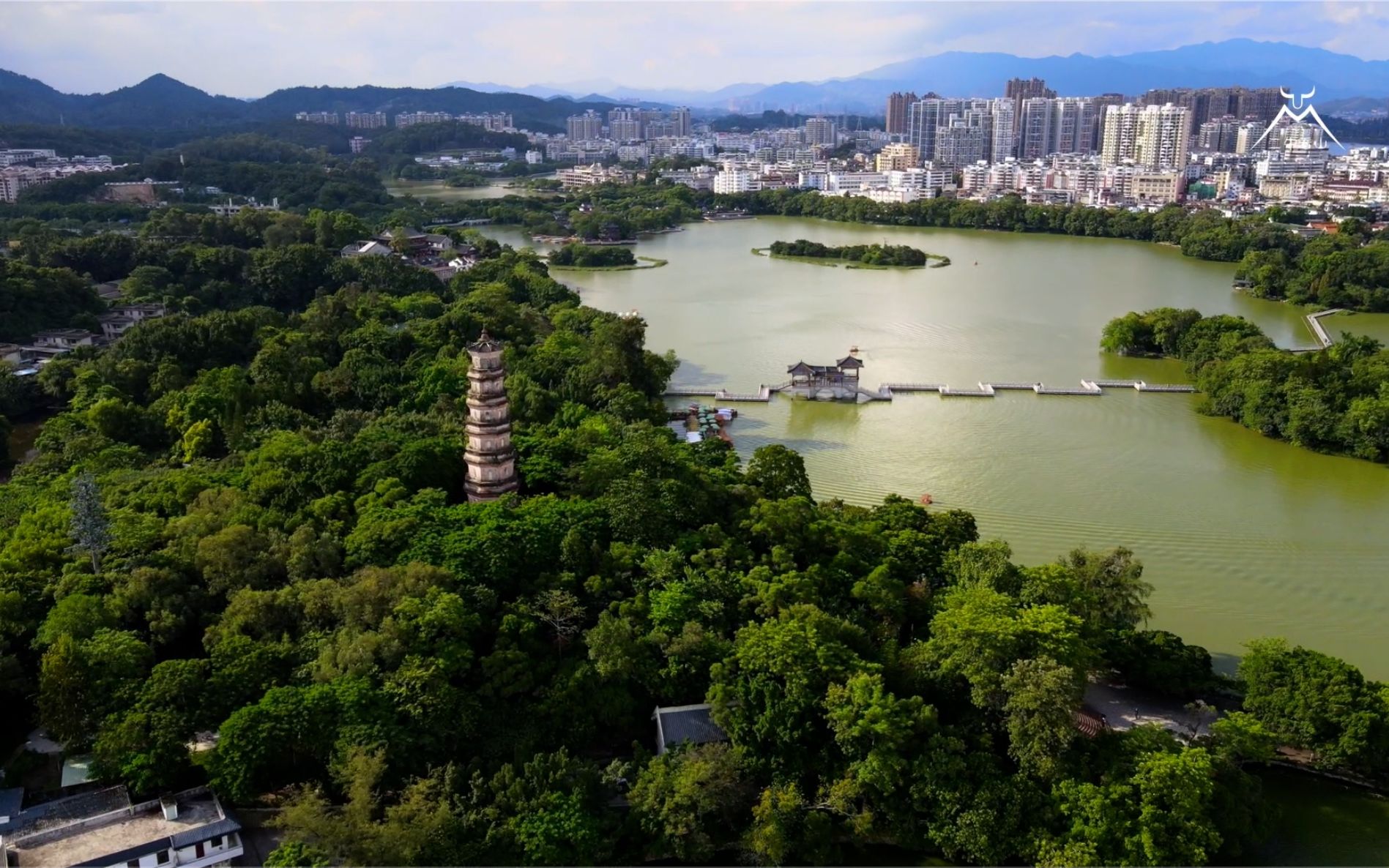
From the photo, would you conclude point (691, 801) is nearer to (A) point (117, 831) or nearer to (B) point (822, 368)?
(A) point (117, 831)

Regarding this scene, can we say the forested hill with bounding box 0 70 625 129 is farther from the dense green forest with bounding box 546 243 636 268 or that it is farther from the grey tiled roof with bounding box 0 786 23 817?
the grey tiled roof with bounding box 0 786 23 817

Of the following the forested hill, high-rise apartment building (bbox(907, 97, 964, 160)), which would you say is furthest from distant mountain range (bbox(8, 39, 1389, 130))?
high-rise apartment building (bbox(907, 97, 964, 160))

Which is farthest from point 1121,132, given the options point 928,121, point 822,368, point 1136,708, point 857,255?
point 1136,708

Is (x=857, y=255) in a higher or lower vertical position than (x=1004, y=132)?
lower

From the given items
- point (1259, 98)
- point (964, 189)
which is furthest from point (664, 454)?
point (1259, 98)

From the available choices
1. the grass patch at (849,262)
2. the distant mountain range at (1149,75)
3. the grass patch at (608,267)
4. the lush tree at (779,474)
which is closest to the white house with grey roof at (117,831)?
the lush tree at (779,474)

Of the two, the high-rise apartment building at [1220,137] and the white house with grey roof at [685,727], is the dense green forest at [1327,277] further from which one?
the high-rise apartment building at [1220,137]

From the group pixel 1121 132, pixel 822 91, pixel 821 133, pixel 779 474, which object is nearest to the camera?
pixel 779 474
